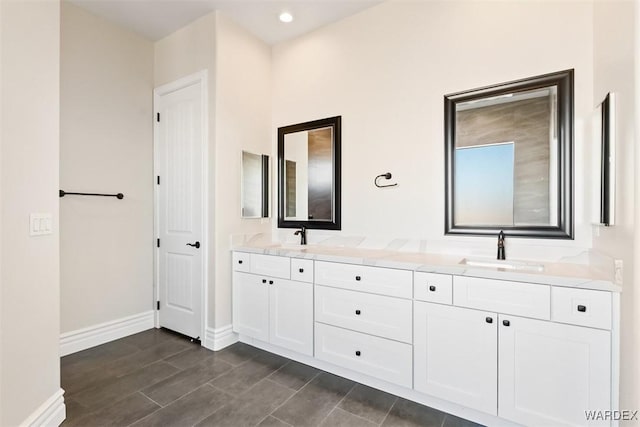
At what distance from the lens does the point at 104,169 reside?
2.95 metres

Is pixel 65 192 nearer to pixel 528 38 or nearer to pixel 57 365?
pixel 57 365

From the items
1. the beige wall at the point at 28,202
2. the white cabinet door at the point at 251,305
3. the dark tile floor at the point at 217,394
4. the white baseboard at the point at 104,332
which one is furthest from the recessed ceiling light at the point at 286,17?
the white baseboard at the point at 104,332

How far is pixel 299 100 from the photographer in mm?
3166

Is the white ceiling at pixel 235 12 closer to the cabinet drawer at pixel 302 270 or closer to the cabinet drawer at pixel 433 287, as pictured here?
the cabinet drawer at pixel 302 270

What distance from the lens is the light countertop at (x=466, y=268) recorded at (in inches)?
59.6

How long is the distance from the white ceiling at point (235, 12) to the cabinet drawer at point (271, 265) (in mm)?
2196

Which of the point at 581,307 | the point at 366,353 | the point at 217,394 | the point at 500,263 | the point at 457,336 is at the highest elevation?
the point at 500,263

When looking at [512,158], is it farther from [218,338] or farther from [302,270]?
[218,338]

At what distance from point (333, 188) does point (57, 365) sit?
7.53ft

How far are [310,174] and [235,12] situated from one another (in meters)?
1.61

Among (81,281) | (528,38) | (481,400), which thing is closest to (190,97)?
(81,281)

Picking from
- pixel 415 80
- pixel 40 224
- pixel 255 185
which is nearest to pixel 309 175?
pixel 255 185

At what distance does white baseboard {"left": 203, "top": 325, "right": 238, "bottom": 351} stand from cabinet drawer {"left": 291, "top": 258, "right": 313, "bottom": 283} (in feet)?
3.04

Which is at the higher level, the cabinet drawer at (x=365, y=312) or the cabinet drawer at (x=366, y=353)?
the cabinet drawer at (x=365, y=312)
